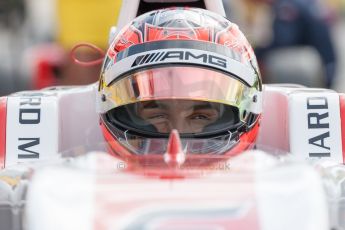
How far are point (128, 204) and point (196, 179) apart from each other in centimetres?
26

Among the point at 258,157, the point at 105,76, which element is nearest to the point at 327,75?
the point at 105,76

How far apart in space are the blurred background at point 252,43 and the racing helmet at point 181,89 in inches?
156

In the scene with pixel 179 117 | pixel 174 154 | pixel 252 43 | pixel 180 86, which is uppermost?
pixel 252 43

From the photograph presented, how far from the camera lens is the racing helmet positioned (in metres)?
4.37

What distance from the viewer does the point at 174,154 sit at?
3.72 metres

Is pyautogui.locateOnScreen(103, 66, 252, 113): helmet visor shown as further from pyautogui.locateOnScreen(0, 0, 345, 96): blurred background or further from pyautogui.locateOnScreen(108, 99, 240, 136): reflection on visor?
pyautogui.locateOnScreen(0, 0, 345, 96): blurred background

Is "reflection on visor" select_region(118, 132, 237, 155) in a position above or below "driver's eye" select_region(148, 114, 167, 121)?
below

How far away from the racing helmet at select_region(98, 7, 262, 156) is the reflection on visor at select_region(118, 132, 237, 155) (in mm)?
83

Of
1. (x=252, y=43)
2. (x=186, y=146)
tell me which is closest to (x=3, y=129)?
(x=186, y=146)

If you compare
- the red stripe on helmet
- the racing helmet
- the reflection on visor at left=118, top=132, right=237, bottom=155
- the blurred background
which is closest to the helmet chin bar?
the reflection on visor at left=118, top=132, right=237, bottom=155

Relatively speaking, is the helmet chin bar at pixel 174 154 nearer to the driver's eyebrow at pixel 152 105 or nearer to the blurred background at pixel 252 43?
the driver's eyebrow at pixel 152 105

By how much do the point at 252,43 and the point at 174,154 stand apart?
6.93 meters

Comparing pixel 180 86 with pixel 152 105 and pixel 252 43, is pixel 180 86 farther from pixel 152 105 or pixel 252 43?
pixel 252 43

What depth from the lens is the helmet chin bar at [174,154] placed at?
3689 mm
